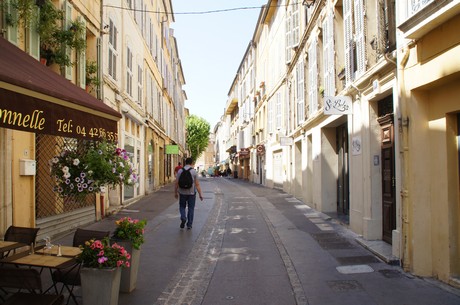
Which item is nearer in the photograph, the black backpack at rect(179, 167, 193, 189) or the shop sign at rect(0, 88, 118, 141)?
the shop sign at rect(0, 88, 118, 141)

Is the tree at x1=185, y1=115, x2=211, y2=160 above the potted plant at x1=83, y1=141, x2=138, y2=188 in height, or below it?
above

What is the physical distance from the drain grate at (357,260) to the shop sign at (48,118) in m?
4.26

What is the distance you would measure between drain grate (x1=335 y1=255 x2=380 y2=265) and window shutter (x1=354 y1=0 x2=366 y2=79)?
3674 mm

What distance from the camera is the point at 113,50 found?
13766mm

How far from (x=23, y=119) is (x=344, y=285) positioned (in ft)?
14.5

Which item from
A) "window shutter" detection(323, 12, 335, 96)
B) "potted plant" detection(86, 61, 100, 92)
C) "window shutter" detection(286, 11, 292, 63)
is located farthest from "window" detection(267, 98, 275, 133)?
"potted plant" detection(86, 61, 100, 92)

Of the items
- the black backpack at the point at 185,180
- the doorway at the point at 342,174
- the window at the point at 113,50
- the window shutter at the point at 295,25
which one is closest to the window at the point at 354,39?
the doorway at the point at 342,174

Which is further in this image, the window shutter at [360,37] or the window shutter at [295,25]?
the window shutter at [295,25]

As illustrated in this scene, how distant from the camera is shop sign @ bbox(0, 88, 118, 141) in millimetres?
3723

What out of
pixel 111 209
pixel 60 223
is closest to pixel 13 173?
pixel 60 223

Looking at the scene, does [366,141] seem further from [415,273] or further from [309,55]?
[309,55]

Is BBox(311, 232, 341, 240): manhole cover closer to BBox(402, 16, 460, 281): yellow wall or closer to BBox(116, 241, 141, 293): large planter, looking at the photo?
BBox(402, 16, 460, 281): yellow wall

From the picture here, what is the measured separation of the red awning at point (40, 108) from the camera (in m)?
3.74

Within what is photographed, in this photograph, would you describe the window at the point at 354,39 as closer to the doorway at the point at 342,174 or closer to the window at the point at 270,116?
the doorway at the point at 342,174
